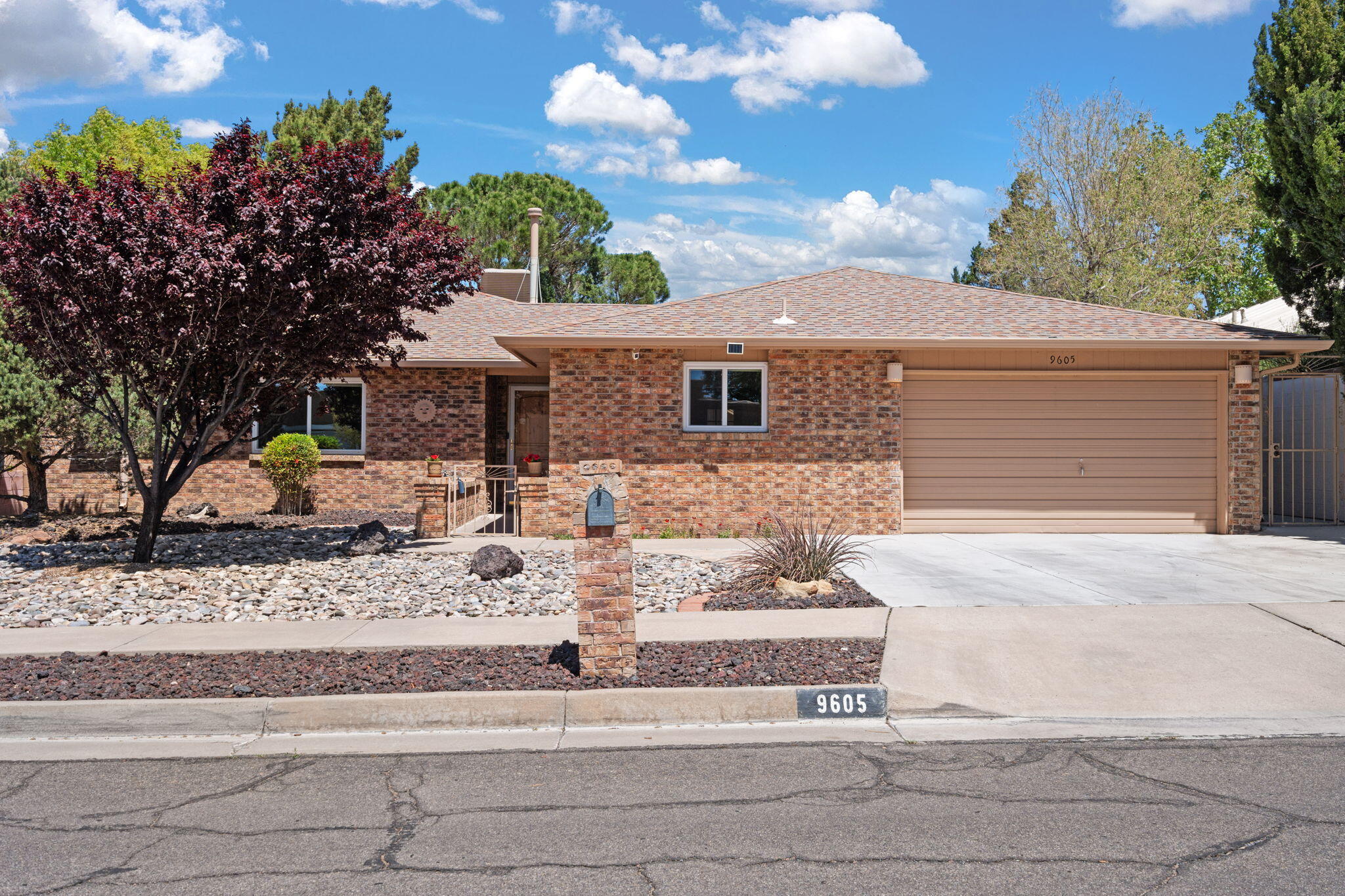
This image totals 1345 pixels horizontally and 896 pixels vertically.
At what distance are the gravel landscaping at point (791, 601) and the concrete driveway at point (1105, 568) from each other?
24 cm

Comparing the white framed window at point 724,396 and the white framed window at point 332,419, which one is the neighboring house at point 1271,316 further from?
the white framed window at point 332,419

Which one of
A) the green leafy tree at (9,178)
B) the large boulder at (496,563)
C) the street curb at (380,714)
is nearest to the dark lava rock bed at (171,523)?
the green leafy tree at (9,178)

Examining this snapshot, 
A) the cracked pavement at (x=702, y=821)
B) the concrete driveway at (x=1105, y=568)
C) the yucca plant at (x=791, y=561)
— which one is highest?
the yucca plant at (x=791, y=561)

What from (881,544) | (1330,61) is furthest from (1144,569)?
(1330,61)

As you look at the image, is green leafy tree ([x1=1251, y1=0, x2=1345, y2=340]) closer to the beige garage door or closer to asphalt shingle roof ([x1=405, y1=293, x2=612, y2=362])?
the beige garage door

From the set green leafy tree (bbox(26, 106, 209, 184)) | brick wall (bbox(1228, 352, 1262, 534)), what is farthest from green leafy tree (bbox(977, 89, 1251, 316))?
green leafy tree (bbox(26, 106, 209, 184))

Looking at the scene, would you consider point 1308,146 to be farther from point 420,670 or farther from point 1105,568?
point 420,670

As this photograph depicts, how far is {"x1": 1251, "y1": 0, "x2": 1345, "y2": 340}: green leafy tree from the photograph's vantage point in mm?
14117

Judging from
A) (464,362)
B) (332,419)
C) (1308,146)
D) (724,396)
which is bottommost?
(332,419)

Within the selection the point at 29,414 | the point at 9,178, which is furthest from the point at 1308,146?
the point at 9,178

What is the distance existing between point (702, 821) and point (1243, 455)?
13.0 metres

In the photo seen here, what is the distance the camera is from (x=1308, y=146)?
14.3m

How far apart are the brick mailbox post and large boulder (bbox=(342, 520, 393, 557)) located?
6460 millimetres

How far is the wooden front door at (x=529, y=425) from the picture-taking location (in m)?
18.9
